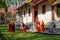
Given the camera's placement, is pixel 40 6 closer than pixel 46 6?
No

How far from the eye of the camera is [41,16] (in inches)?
923

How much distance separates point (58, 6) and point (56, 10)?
1.53 ft

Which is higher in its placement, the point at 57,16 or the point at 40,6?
the point at 40,6

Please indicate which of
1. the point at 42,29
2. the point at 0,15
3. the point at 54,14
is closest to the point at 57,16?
the point at 54,14

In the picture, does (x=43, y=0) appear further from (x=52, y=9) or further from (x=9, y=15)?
(x=9, y=15)

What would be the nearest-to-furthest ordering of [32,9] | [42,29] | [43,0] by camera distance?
1. [42,29]
2. [43,0]
3. [32,9]

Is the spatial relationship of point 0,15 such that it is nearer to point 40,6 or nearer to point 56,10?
point 40,6

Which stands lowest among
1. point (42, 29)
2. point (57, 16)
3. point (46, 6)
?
point (42, 29)

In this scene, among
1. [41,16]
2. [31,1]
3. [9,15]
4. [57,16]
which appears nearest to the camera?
[57,16]

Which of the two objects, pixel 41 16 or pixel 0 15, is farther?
pixel 0 15

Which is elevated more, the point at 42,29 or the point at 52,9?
the point at 52,9

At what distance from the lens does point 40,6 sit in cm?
2416

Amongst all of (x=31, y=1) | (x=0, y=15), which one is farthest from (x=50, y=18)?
(x=0, y=15)

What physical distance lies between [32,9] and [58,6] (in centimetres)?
924
